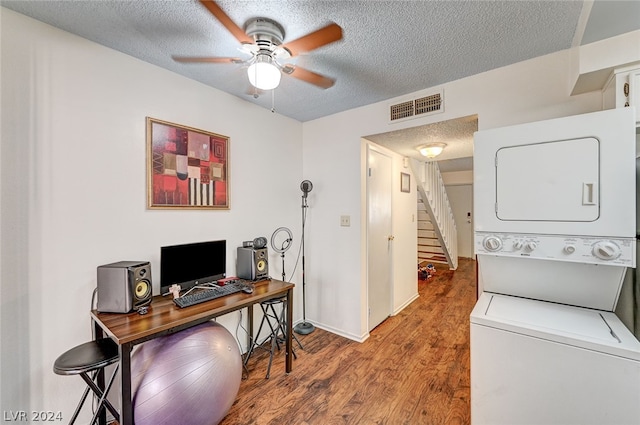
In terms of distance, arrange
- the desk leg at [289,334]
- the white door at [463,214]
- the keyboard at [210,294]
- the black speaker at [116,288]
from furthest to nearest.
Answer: the white door at [463,214] < the desk leg at [289,334] < the keyboard at [210,294] < the black speaker at [116,288]

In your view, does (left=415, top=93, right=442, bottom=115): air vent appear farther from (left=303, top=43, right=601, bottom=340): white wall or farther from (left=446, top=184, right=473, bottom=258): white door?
(left=446, top=184, right=473, bottom=258): white door

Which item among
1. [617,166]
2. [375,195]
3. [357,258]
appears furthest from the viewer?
[375,195]

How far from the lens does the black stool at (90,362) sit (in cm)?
125

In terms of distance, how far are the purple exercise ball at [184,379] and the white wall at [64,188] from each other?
52 cm

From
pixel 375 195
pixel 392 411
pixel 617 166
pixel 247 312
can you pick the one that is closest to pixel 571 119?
pixel 617 166

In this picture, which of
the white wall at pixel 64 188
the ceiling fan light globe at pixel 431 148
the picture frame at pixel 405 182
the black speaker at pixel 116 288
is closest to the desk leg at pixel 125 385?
the black speaker at pixel 116 288

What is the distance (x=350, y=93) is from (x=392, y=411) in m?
2.50

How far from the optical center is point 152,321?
4.78ft

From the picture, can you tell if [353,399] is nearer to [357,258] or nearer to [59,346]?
[357,258]

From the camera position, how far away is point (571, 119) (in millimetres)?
1270

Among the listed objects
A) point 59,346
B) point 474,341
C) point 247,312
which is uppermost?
point 474,341

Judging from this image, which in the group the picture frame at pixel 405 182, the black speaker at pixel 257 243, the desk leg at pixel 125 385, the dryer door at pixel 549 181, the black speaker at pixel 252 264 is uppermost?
the picture frame at pixel 405 182

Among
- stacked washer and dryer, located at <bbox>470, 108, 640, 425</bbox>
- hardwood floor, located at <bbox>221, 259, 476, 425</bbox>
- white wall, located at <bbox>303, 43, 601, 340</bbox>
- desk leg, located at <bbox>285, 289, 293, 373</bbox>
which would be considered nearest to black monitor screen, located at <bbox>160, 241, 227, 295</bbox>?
desk leg, located at <bbox>285, 289, 293, 373</bbox>

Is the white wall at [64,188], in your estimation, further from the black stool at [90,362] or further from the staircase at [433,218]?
the staircase at [433,218]
